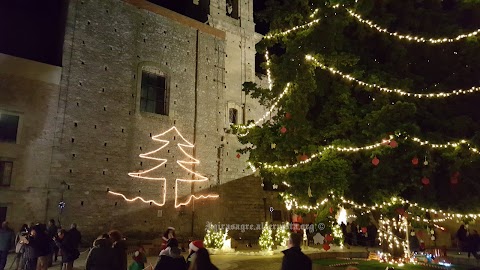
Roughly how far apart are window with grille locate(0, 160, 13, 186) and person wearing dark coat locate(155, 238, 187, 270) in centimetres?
1093

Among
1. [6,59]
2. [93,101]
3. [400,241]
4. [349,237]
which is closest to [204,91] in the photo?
[93,101]

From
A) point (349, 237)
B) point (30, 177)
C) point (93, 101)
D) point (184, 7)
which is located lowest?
point (349, 237)

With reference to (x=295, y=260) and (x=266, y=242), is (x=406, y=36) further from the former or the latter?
(x=266, y=242)

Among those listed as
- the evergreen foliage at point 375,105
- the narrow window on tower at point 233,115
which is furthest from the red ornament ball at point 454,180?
the narrow window on tower at point 233,115

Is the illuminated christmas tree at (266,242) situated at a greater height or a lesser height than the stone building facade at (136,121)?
lesser

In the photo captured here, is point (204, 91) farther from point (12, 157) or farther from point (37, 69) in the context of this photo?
point (12, 157)

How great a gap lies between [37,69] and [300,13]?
9.96 metres

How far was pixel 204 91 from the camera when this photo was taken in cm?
1939

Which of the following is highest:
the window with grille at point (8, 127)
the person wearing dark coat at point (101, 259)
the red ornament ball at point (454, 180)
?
the window with grille at point (8, 127)

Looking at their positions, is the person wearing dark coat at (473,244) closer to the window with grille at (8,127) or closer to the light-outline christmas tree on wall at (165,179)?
the light-outline christmas tree on wall at (165,179)

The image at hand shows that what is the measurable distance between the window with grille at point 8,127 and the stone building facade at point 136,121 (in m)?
0.17

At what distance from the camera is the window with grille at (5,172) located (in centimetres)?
1306

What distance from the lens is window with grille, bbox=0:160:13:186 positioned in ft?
42.9

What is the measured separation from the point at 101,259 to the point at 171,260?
3.68ft
